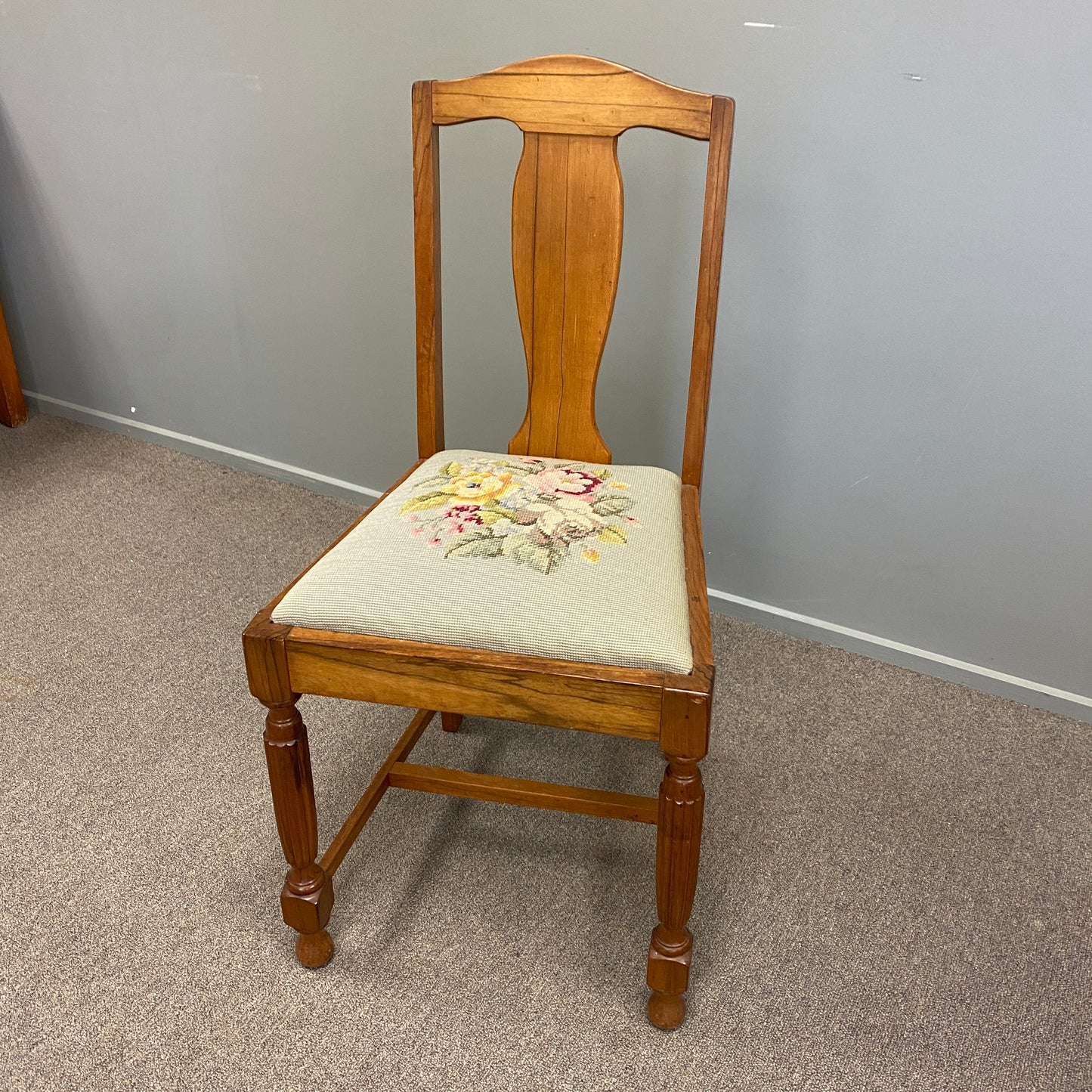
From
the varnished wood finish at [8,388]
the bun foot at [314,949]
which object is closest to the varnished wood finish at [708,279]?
the bun foot at [314,949]

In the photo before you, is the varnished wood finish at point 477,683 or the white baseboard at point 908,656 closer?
the varnished wood finish at point 477,683

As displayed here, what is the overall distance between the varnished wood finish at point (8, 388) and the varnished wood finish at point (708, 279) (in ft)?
6.46

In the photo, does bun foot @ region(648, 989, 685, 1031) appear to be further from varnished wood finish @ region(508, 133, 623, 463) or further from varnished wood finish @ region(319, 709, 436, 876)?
varnished wood finish @ region(508, 133, 623, 463)

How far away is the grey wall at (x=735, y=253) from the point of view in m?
1.39

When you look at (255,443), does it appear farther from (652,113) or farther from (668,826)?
(668,826)

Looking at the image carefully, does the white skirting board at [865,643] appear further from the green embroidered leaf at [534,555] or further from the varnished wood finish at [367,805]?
the green embroidered leaf at [534,555]

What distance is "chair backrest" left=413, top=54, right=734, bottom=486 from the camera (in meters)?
1.16

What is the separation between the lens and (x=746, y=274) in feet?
5.23

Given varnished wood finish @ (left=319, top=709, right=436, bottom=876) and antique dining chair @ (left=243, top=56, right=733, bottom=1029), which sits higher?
antique dining chair @ (left=243, top=56, right=733, bottom=1029)

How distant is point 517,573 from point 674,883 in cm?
36

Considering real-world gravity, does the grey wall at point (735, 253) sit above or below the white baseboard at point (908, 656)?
above

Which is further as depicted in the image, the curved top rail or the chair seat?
the curved top rail

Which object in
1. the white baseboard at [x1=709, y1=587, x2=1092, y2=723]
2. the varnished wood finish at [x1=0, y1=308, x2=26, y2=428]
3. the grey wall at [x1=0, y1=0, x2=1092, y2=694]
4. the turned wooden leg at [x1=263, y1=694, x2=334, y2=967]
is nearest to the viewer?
the turned wooden leg at [x1=263, y1=694, x2=334, y2=967]

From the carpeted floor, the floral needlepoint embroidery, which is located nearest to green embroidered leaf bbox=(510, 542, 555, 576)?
the floral needlepoint embroidery
